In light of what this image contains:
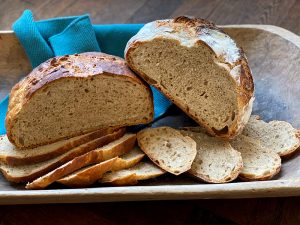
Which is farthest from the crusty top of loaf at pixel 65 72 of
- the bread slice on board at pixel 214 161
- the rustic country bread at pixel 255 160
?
the rustic country bread at pixel 255 160

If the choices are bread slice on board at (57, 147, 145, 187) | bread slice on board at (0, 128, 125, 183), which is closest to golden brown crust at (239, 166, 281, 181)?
bread slice on board at (57, 147, 145, 187)

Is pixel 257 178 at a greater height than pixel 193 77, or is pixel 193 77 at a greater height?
pixel 193 77

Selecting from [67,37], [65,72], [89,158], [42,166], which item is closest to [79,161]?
[89,158]

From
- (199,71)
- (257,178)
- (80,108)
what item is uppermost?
(199,71)

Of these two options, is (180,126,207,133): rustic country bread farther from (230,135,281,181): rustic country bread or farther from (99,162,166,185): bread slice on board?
(99,162,166,185): bread slice on board

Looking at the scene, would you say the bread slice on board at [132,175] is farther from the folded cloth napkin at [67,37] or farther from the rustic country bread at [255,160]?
the folded cloth napkin at [67,37]

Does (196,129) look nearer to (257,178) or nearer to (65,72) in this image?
(257,178)

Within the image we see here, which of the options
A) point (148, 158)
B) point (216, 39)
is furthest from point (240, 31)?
point (148, 158)
